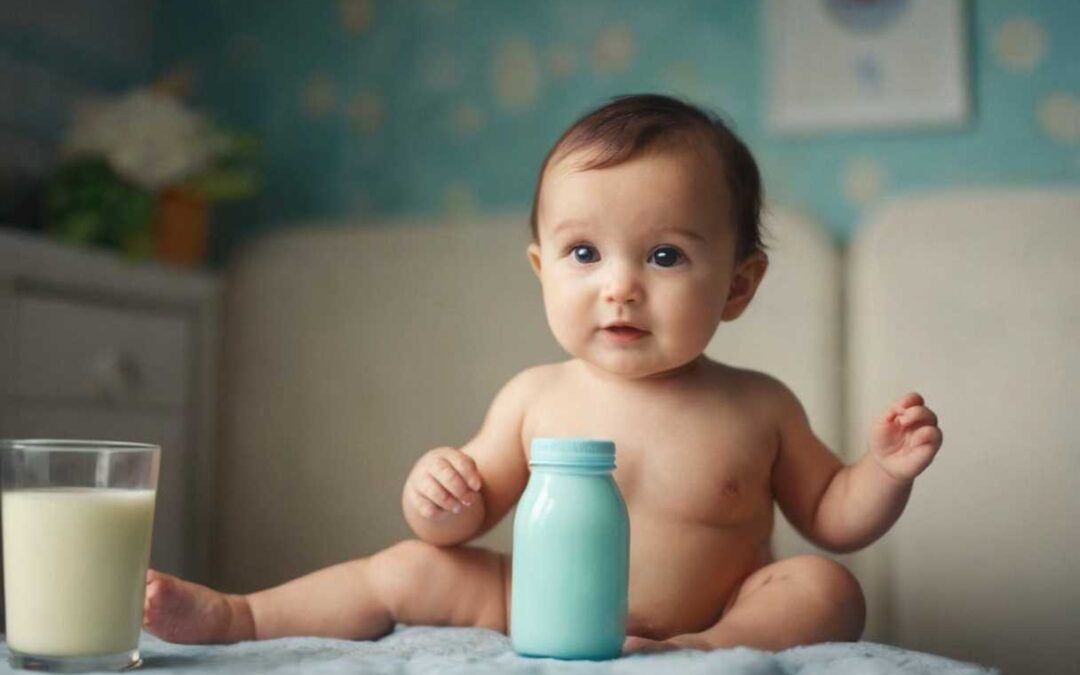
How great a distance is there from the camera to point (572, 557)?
0.89 m

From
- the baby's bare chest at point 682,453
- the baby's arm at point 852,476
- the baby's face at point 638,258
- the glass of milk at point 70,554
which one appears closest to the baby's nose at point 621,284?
the baby's face at point 638,258

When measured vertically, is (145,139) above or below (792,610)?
above

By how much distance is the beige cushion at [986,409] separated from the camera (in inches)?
63.8

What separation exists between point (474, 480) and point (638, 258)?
236mm

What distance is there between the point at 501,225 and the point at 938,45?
2.43 feet

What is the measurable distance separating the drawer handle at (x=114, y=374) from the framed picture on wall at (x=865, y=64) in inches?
42.6

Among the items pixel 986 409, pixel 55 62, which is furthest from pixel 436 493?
pixel 55 62

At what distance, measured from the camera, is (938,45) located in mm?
1948

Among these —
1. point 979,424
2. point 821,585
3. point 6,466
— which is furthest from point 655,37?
point 6,466

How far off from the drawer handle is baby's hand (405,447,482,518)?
938 millimetres

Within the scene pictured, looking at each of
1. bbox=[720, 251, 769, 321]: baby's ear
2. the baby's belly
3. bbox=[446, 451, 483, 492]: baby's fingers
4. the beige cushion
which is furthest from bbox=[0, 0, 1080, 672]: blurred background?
bbox=[446, 451, 483, 492]: baby's fingers

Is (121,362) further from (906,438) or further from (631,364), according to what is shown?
(906,438)

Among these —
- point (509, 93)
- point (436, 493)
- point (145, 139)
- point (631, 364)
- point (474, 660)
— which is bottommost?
point (474, 660)

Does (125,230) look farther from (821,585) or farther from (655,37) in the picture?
(821,585)
